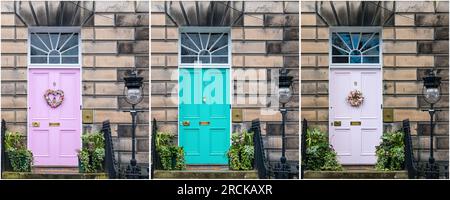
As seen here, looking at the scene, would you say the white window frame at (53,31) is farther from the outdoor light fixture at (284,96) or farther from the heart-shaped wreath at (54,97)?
the outdoor light fixture at (284,96)

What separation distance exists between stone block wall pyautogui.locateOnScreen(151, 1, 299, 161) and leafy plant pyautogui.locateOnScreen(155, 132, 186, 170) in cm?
4

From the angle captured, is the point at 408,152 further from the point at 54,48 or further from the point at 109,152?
the point at 54,48

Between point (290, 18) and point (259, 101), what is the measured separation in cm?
35

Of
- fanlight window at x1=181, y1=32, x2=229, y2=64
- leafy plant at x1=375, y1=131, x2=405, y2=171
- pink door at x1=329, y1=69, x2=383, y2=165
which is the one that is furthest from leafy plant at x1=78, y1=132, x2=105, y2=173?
leafy plant at x1=375, y1=131, x2=405, y2=171

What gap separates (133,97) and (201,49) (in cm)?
33

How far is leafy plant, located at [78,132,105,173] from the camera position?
2654 mm

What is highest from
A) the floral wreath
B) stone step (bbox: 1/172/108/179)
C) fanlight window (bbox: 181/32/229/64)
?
fanlight window (bbox: 181/32/229/64)

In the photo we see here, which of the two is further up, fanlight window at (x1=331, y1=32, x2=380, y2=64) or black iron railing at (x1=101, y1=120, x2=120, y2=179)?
fanlight window at (x1=331, y1=32, x2=380, y2=64)

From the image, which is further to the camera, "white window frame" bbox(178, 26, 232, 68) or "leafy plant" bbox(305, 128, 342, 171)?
"white window frame" bbox(178, 26, 232, 68)

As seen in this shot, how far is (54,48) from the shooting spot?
107 inches

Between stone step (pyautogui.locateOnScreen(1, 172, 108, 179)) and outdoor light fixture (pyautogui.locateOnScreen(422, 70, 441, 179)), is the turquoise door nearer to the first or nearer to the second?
stone step (pyautogui.locateOnScreen(1, 172, 108, 179))

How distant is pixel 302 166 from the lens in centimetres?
264
